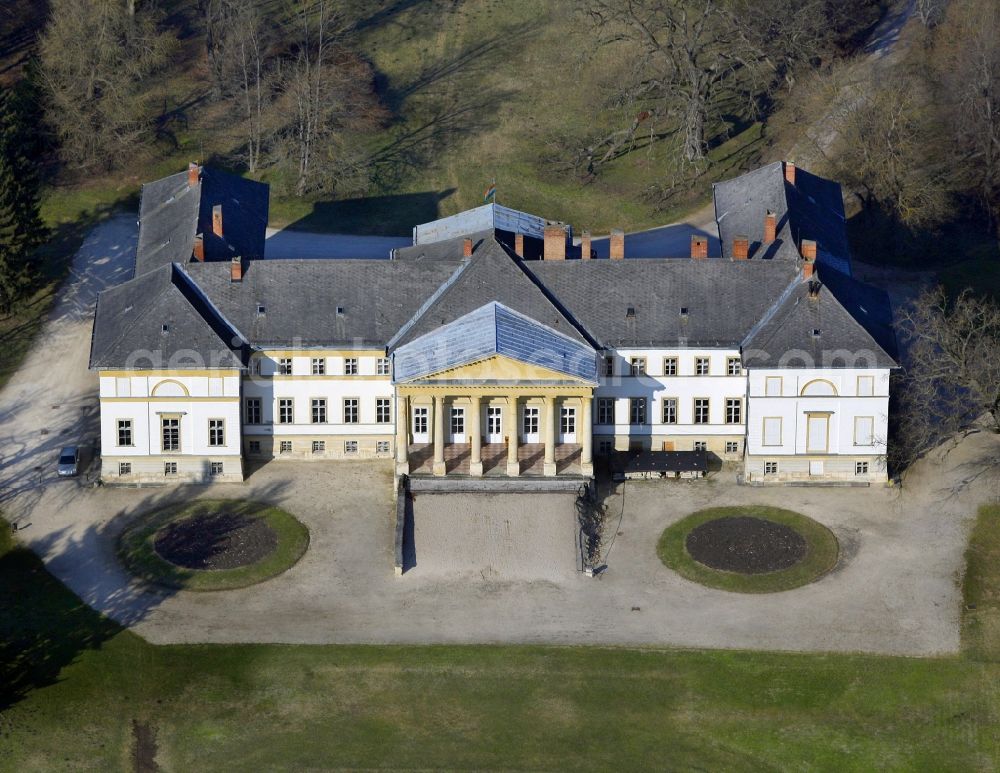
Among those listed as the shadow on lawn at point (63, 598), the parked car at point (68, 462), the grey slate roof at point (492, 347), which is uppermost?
the grey slate roof at point (492, 347)

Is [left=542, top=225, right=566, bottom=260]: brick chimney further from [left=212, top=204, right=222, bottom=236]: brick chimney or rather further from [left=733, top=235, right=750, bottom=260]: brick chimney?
[left=212, top=204, right=222, bottom=236]: brick chimney

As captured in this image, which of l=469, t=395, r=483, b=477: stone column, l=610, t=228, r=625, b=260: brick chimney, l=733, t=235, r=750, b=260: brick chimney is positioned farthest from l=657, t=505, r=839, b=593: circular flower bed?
l=610, t=228, r=625, b=260: brick chimney

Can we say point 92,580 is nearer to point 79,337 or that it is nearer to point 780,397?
point 79,337

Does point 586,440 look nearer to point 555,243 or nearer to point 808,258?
point 555,243

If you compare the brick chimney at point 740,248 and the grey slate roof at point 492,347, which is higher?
the brick chimney at point 740,248

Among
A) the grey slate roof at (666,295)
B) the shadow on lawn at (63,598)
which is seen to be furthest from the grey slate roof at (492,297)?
the shadow on lawn at (63,598)

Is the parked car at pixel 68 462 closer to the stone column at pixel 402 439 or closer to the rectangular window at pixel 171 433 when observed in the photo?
the rectangular window at pixel 171 433

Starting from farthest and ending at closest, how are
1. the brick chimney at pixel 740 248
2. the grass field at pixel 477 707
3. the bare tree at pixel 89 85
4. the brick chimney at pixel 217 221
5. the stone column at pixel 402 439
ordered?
the bare tree at pixel 89 85, the brick chimney at pixel 217 221, the brick chimney at pixel 740 248, the stone column at pixel 402 439, the grass field at pixel 477 707

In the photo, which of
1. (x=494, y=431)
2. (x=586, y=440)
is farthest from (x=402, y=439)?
(x=586, y=440)
